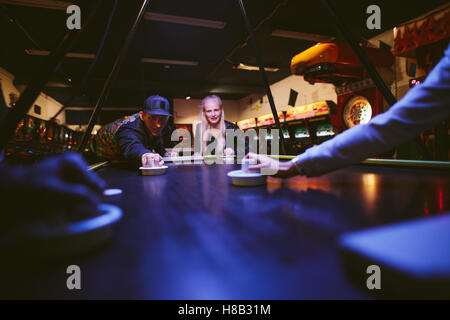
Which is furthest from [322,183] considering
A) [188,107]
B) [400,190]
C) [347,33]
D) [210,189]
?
[188,107]

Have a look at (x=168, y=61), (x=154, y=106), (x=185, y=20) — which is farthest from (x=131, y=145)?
(x=168, y=61)

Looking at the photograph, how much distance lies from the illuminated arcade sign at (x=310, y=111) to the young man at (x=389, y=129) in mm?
4370

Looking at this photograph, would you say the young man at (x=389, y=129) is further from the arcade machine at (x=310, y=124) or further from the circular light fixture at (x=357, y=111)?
the arcade machine at (x=310, y=124)

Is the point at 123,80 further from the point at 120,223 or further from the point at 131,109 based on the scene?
the point at 120,223

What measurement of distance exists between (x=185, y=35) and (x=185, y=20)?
54 cm

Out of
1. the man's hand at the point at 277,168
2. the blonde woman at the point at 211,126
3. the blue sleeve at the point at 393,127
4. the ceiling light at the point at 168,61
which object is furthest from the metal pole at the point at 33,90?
the ceiling light at the point at 168,61

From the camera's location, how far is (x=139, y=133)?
6.58ft

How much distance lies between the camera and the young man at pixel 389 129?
20.3 inches

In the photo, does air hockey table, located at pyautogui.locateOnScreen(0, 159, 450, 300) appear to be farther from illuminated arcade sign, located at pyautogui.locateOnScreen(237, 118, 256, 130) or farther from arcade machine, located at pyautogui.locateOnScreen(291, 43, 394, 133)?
illuminated arcade sign, located at pyautogui.locateOnScreen(237, 118, 256, 130)

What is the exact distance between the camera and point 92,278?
25 centimetres

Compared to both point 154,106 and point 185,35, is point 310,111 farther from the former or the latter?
point 154,106

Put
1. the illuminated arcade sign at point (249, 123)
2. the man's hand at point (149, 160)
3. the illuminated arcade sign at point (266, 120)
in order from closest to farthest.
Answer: the man's hand at point (149, 160) → the illuminated arcade sign at point (266, 120) → the illuminated arcade sign at point (249, 123)

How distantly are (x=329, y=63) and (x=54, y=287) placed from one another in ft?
11.8

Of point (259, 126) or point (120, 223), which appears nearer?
point (120, 223)
